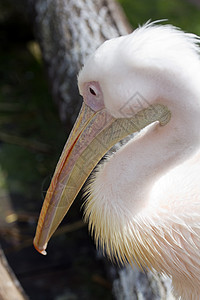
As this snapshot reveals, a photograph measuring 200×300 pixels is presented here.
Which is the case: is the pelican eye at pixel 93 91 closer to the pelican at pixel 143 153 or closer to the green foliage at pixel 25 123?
the pelican at pixel 143 153

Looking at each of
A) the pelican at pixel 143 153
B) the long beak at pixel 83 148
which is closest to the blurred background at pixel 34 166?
the long beak at pixel 83 148

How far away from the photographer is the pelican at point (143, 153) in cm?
132

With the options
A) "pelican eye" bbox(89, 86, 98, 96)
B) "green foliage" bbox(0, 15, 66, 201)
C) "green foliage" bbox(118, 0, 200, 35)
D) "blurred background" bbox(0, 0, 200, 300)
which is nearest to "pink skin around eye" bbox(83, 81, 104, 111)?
"pelican eye" bbox(89, 86, 98, 96)

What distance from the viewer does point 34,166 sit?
2.92m

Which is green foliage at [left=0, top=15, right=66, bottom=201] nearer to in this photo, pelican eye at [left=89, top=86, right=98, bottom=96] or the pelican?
the pelican

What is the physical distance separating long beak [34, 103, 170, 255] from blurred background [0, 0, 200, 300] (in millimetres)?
159

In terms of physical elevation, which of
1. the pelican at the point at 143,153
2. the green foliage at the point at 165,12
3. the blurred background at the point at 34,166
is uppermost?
the pelican at the point at 143,153

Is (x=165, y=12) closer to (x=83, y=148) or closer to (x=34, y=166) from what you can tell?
(x=34, y=166)

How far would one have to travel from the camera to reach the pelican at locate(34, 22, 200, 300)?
1320 mm

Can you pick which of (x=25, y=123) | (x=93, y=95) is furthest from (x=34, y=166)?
(x=93, y=95)

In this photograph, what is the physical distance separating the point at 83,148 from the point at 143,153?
197 mm

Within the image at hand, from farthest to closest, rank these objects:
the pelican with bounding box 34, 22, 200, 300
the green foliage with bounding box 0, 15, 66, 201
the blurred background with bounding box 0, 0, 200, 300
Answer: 1. the green foliage with bounding box 0, 15, 66, 201
2. the blurred background with bounding box 0, 0, 200, 300
3. the pelican with bounding box 34, 22, 200, 300

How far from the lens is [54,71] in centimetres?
264

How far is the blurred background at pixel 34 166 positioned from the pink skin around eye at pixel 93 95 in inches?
16.2
